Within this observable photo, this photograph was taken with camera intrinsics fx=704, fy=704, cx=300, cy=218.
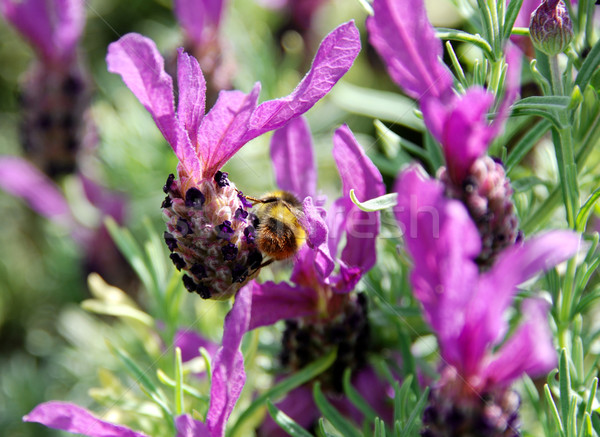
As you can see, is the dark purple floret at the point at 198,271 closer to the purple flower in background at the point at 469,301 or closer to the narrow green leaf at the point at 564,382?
the purple flower in background at the point at 469,301

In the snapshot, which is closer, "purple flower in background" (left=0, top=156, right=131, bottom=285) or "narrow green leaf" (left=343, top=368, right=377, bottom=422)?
"narrow green leaf" (left=343, top=368, right=377, bottom=422)

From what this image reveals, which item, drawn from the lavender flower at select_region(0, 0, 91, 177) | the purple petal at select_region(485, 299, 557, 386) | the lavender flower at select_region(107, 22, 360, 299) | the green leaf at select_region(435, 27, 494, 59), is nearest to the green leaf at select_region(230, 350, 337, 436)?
the lavender flower at select_region(107, 22, 360, 299)

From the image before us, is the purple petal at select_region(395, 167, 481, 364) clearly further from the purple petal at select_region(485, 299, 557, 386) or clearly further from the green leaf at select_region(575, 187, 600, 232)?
the green leaf at select_region(575, 187, 600, 232)

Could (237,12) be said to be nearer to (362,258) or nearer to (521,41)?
(521,41)

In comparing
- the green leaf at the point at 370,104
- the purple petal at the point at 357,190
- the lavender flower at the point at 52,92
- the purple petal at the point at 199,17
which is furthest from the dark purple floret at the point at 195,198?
the lavender flower at the point at 52,92

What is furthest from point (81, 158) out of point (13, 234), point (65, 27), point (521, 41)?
point (521, 41)
